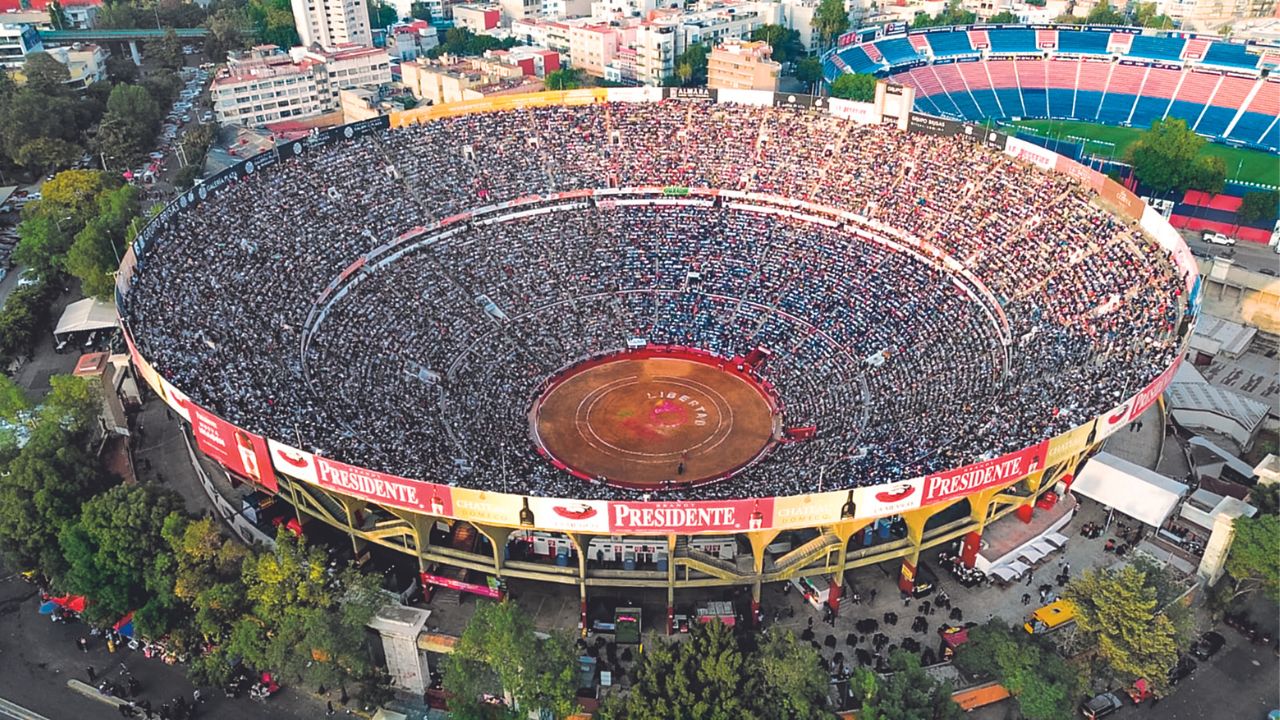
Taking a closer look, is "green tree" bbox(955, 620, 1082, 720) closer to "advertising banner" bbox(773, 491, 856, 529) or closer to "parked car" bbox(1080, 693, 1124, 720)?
"parked car" bbox(1080, 693, 1124, 720)

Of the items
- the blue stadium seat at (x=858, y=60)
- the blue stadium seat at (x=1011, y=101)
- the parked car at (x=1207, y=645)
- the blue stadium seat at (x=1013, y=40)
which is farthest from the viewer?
the blue stadium seat at (x=1013, y=40)

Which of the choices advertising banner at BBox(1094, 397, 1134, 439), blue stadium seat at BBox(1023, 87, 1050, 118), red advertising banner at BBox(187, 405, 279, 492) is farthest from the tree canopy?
blue stadium seat at BBox(1023, 87, 1050, 118)

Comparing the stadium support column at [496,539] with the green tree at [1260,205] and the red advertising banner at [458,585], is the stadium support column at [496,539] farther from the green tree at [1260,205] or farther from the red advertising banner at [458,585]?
the green tree at [1260,205]

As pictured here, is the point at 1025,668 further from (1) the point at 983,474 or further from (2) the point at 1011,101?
(2) the point at 1011,101

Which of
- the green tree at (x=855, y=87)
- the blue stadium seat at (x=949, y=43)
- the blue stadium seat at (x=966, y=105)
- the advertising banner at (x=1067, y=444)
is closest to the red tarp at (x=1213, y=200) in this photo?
the blue stadium seat at (x=966, y=105)

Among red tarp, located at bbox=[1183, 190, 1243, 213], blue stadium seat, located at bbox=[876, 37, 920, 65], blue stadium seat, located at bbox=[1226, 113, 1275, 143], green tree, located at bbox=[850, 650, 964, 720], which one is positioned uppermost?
blue stadium seat, located at bbox=[876, 37, 920, 65]

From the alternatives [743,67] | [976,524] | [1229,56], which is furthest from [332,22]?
[976,524]
